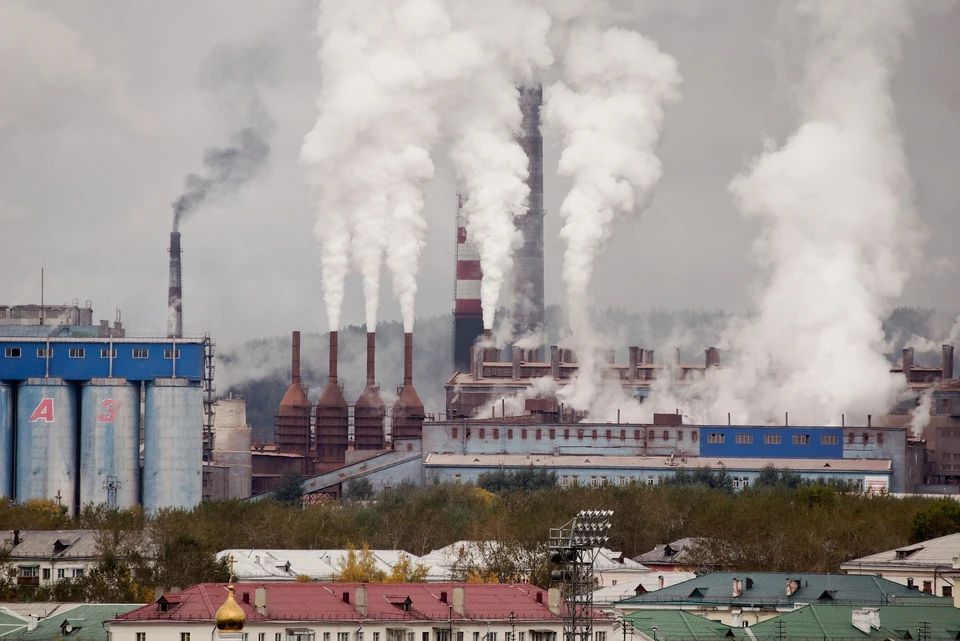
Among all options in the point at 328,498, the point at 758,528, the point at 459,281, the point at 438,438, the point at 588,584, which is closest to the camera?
the point at 588,584

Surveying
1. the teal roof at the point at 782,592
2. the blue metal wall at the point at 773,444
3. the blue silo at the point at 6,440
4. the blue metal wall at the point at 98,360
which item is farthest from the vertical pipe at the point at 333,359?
the teal roof at the point at 782,592

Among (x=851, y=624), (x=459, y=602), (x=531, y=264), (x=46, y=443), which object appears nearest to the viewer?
(x=459, y=602)

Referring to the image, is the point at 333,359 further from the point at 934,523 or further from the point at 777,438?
the point at 934,523

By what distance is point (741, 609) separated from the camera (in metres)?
64.9

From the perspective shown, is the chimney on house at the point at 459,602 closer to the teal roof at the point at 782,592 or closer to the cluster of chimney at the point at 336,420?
the teal roof at the point at 782,592

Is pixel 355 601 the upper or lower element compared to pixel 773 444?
lower

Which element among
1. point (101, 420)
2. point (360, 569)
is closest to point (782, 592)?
point (360, 569)

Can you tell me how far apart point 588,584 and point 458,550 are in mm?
31647

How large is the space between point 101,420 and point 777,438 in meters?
34.3

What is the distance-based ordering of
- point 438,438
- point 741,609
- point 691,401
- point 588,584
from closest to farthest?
point 588,584, point 741,609, point 438,438, point 691,401

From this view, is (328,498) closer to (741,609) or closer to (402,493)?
(402,493)

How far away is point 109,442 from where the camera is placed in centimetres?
10444

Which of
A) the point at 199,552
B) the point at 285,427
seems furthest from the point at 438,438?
the point at 199,552

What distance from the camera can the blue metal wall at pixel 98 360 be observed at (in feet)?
346
